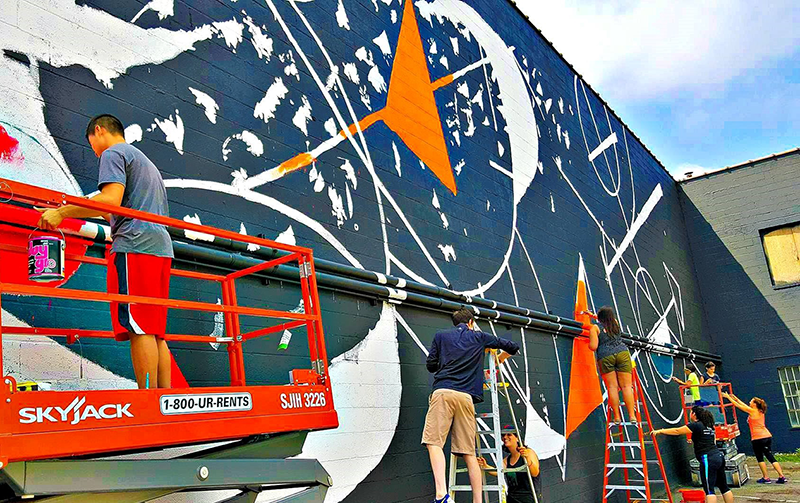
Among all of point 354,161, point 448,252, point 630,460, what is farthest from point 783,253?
point 354,161

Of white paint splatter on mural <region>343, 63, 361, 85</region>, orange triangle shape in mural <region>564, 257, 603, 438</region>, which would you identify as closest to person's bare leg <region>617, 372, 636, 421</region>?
orange triangle shape in mural <region>564, 257, 603, 438</region>

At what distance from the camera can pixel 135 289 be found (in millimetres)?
3480

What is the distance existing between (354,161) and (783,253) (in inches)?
633

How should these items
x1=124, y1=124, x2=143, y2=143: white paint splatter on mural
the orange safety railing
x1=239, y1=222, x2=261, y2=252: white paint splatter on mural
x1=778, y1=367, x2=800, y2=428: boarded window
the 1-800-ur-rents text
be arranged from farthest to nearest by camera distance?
x1=778, y1=367, x2=800, y2=428: boarded window → x1=239, y1=222, x2=261, y2=252: white paint splatter on mural → x1=124, y1=124, x2=143, y2=143: white paint splatter on mural → the 1-800-ur-rents text → the orange safety railing

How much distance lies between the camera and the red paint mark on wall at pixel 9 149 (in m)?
4.08

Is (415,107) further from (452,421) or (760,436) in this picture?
(760,436)

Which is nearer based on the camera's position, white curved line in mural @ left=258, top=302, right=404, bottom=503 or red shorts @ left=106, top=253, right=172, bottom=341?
red shorts @ left=106, top=253, right=172, bottom=341

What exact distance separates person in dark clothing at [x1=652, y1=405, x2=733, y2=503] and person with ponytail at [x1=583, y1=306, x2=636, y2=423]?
713mm

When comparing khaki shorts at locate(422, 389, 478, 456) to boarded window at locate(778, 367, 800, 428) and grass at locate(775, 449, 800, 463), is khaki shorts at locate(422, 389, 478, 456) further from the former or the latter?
boarded window at locate(778, 367, 800, 428)

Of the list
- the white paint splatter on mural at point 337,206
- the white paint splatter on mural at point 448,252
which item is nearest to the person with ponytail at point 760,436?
the white paint splatter on mural at point 448,252

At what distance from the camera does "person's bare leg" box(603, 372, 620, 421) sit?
10242mm

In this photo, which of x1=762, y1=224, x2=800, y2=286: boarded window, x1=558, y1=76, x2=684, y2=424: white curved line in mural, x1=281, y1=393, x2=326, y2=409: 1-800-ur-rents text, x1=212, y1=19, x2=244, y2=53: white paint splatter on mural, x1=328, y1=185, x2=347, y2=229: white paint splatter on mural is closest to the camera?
x1=281, y1=393, x2=326, y2=409: 1-800-ur-rents text

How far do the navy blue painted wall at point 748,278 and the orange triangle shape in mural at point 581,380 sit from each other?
9.67m

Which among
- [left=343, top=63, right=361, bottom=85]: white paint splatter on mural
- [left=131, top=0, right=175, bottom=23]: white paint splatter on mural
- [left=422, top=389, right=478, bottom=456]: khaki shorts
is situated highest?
[left=343, top=63, right=361, bottom=85]: white paint splatter on mural
